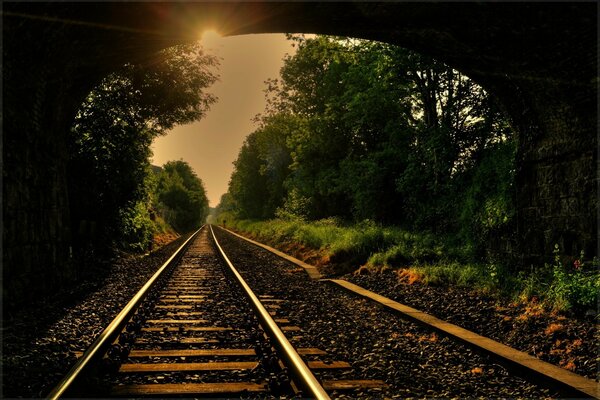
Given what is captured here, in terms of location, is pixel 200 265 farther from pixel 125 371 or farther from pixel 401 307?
pixel 125 371

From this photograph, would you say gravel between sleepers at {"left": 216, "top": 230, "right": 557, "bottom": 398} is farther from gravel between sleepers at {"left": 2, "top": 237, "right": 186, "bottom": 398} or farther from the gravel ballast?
gravel between sleepers at {"left": 2, "top": 237, "right": 186, "bottom": 398}

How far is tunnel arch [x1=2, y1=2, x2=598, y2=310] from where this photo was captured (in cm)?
483

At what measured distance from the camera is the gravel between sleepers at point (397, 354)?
12.0 feet

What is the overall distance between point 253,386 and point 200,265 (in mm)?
9512

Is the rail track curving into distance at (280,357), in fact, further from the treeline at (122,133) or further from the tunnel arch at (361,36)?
the treeline at (122,133)

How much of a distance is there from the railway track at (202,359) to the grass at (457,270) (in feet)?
11.5

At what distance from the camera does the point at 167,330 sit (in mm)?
5184

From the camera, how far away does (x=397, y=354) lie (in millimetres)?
4559

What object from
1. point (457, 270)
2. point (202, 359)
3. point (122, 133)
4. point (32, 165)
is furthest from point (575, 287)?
point (122, 133)

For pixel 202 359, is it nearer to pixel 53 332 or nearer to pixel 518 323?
pixel 53 332

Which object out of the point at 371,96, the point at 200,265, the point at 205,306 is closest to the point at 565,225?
the point at 205,306

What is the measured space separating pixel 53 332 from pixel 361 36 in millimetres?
5805

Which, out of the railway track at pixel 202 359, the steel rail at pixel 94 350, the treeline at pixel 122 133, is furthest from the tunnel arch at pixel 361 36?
the treeline at pixel 122 133

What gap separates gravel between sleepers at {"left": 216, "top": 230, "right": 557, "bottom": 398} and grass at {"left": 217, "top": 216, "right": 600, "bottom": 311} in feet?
6.48
